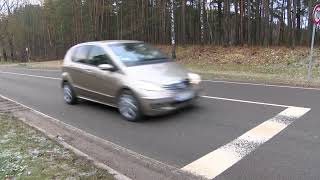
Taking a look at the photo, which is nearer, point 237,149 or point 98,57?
point 237,149

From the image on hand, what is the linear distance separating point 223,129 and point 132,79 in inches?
87.2

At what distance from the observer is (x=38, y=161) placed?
244 inches

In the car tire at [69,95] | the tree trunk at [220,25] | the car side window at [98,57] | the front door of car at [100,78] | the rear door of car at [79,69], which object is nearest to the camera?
the front door of car at [100,78]

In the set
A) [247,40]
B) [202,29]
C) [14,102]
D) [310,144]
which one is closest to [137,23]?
[202,29]

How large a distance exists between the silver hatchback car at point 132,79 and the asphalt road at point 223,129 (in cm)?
35

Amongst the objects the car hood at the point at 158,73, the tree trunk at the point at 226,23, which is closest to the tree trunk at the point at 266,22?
the tree trunk at the point at 226,23

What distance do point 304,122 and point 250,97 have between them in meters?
3.17

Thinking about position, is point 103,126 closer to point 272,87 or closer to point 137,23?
point 272,87

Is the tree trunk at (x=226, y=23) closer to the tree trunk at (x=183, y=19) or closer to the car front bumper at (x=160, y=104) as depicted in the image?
the tree trunk at (x=183, y=19)

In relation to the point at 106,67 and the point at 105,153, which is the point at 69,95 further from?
the point at 105,153

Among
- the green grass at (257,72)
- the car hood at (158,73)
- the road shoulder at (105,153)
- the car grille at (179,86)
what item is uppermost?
the car hood at (158,73)

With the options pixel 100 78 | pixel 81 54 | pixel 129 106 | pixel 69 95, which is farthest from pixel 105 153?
pixel 69 95

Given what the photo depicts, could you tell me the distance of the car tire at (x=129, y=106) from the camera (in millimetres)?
8828

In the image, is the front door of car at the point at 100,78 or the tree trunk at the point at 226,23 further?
the tree trunk at the point at 226,23
